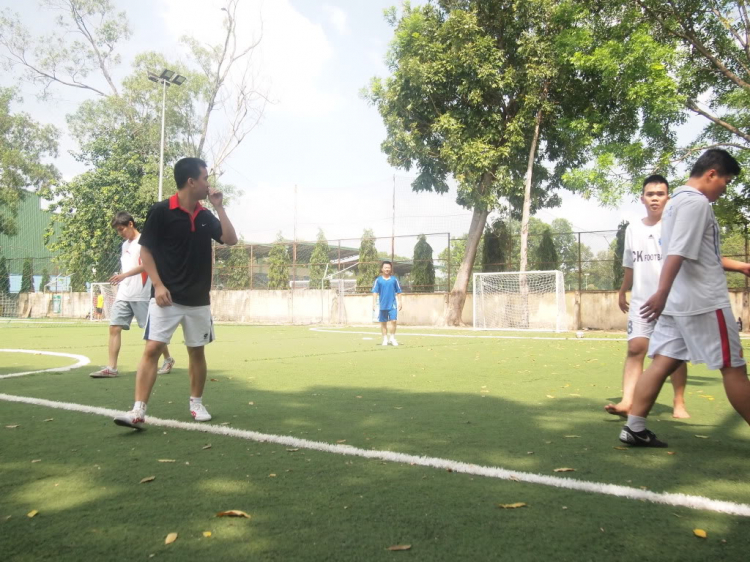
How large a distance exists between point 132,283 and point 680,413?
6.10 m

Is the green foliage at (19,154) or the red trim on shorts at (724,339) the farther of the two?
the green foliage at (19,154)

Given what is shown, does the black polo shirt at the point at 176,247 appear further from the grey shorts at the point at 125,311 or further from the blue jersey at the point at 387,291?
the blue jersey at the point at 387,291

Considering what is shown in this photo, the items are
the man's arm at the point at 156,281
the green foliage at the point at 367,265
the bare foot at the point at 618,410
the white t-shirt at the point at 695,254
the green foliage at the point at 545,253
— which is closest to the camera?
the white t-shirt at the point at 695,254

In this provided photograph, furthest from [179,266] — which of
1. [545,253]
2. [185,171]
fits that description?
[545,253]

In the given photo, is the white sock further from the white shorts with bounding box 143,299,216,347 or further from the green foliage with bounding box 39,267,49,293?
the green foliage with bounding box 39,267,49,293

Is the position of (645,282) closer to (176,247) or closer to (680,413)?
(680,413)

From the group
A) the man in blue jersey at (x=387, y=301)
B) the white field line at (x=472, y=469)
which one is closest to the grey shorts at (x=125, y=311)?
the white field line at (x=472, y=469)

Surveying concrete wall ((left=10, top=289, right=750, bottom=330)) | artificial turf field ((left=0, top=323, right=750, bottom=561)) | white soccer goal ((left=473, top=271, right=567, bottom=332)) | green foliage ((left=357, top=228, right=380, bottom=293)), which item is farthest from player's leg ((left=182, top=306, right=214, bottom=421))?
green foliage ((left=357, top=228, right=380, bottom=293))

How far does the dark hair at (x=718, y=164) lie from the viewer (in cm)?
370

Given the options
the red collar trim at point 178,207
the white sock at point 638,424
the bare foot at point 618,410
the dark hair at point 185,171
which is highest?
the dark hair at point 185,171

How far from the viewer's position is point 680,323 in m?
3.69

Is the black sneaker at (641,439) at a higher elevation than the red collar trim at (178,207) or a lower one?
lower

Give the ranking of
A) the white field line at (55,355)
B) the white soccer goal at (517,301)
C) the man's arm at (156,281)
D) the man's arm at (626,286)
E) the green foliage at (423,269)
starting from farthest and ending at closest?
1. the green foliage at (423,269)
2. the white soccer goal at (517,301)
3. the white field line at (55,355)
4. the man's arm at (626,286)
5. the man's arm at (156,281)

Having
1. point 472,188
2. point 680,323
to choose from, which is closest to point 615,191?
point 472,188
